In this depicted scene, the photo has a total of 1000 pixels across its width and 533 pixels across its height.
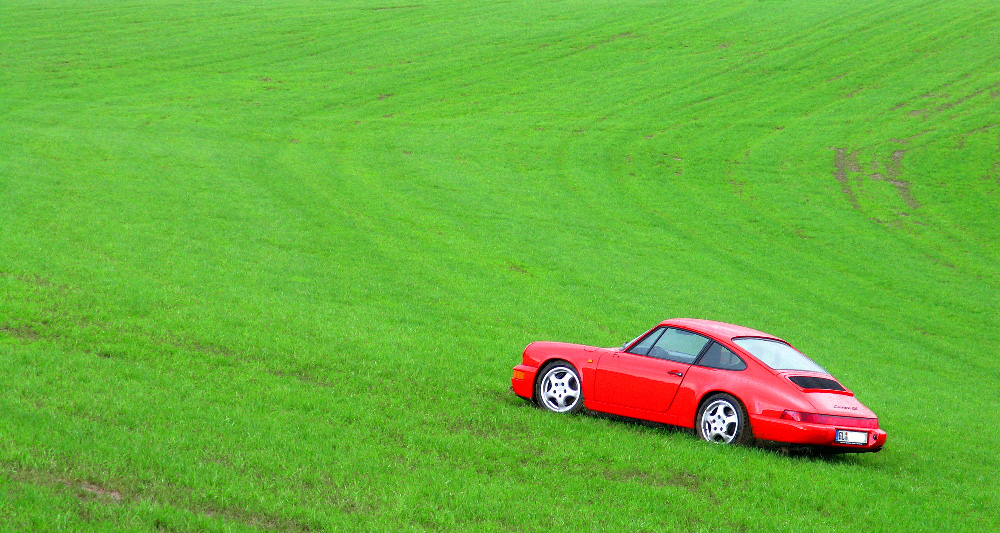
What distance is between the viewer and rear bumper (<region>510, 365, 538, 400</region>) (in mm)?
11914

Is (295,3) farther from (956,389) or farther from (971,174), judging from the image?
(956,389)

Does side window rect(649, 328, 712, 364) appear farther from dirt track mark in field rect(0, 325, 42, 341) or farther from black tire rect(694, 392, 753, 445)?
dirt track mark in field rect(0, 325, 42, 341)

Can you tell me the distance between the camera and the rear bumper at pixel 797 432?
9.92 m

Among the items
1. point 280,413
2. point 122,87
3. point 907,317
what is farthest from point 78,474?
point 122,87

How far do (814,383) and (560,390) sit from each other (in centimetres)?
326

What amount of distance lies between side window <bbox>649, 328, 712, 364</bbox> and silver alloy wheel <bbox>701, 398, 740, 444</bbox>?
0.70 metres

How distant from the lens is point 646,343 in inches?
455

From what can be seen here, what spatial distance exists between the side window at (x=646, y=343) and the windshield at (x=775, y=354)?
3.42 feet

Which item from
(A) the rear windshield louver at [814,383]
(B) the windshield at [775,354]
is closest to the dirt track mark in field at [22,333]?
(B) the windshield at [775,354]

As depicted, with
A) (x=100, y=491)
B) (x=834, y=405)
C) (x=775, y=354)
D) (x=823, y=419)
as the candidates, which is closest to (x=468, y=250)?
(x=775, y=354)

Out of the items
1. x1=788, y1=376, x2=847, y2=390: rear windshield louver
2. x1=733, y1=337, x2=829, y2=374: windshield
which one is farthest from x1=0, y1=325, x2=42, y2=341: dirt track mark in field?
x1=788, y1=376, x2=847, y2=390: rear windshield louver

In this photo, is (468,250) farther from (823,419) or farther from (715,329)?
(823,419)

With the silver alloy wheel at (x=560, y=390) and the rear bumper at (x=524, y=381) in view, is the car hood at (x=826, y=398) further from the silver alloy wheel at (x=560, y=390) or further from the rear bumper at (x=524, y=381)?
the rear bumper at (x=524, y=381)

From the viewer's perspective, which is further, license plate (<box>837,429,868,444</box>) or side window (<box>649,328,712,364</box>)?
side window (<box>649,328,712,364</box>)
